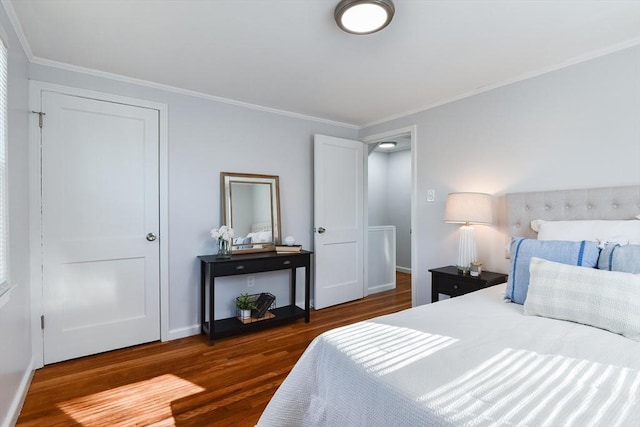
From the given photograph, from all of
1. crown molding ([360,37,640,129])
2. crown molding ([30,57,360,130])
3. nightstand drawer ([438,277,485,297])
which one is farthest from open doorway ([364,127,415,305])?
nightstand drawer ([438,277,485,297])

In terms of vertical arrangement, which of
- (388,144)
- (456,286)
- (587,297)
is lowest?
(456,286)

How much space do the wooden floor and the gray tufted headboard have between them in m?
2.06

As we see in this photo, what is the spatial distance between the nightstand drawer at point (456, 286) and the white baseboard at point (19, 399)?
9.68 ft

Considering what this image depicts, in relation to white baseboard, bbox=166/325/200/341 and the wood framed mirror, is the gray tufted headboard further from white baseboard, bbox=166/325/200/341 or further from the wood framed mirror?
white baseboard, bbox=166/325/200/341

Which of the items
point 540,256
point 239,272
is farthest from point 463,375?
point 239,272

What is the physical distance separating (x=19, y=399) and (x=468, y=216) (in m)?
3.27

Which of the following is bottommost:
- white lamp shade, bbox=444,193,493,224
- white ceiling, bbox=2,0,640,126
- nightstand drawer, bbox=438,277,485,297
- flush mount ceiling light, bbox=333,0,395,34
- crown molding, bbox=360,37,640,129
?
nightstand drawer, bbox=438,277,485,297

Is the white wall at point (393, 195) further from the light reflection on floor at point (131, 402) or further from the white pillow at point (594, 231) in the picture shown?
the light reflection on floor at point (131, 402)

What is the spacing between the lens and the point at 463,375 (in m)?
1.03

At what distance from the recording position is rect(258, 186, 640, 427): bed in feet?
2.87

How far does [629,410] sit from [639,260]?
44.5 inches

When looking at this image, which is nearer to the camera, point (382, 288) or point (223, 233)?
point (223, 233)

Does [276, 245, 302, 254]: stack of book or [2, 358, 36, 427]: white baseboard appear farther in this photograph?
[276, 245, 302, 254]: stack of book

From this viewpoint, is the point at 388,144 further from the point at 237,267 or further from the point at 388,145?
the point at 237,267
